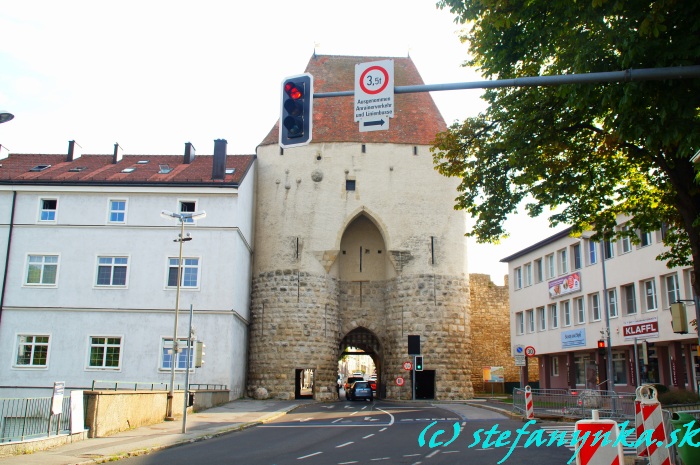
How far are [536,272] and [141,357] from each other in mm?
26159

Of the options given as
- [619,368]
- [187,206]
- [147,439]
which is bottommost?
[147,439]

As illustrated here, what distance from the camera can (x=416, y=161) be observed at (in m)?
44.8

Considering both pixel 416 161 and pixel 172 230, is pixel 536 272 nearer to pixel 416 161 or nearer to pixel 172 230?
pixel 416 161

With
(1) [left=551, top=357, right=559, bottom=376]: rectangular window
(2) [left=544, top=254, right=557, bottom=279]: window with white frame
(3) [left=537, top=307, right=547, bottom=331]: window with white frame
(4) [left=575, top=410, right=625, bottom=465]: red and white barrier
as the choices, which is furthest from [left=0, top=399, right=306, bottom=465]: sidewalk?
(1) [left=551, top=357, right=559, bottom=376]: rectangular window

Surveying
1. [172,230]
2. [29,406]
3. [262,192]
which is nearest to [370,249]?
[262,192]

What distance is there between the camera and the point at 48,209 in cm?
3741

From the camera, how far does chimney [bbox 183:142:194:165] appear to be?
42.1 m

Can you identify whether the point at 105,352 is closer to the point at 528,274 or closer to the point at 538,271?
the point at 538,271

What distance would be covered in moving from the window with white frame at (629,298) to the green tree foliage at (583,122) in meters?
13.8

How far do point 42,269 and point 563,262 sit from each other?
97.2ft

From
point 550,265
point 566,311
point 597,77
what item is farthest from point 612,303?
point 597,77

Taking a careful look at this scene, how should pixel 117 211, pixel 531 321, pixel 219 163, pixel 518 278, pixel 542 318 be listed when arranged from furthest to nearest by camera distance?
pixel 518 278, pixel 531 321, pixel 542 318, pixel 219 163, pixel 117 211

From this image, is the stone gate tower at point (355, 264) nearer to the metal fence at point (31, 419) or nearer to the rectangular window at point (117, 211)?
the rectangular window at point (117, 211)

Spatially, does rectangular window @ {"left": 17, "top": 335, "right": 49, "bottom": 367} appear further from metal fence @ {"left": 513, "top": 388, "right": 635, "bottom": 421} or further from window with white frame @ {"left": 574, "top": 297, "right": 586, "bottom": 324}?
window with white frame @ {"left": 574, "top": 297, "right": 586, "bottom": 324}
